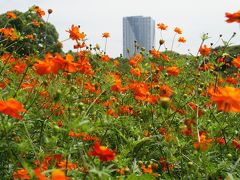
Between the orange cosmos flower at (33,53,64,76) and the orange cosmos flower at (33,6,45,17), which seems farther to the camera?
the orange cosmos flower at (33,6,45,17)

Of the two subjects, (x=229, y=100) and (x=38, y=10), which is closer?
(x=229, y=100)

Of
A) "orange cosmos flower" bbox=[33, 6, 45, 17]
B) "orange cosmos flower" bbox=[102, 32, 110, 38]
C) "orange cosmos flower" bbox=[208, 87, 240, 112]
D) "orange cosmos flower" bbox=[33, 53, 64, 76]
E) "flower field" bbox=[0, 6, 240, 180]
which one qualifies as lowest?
"flower field" bbox=[0, 6, 240, 180]

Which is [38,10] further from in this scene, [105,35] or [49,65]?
[49,65]

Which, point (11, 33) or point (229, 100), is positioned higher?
point (11, 33)

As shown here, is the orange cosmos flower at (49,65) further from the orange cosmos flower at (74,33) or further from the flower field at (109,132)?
the orange cosmos flower at (74,33)

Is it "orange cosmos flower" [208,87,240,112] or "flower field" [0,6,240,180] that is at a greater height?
"orange cosmos flower" [208,87,240,112]

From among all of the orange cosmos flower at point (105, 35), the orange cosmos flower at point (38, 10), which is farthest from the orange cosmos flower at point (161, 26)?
the orange cosmos flower at point (38, 10)

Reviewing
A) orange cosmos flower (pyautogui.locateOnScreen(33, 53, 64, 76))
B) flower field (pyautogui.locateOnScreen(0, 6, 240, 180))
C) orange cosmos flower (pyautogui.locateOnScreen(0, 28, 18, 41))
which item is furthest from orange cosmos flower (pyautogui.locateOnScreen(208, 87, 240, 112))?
orange cosmos flower (pyautogui.locateOnScreen(0, 28, 18, 41))

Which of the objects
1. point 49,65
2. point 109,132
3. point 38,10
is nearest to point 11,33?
point 38,10

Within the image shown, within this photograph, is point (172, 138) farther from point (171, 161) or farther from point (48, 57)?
point (48, 57)

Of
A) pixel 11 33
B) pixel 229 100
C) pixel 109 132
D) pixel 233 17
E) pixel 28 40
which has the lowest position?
pixel 109 132

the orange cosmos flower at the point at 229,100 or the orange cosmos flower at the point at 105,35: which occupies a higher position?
the orange cosmos flower at the point at 229,100

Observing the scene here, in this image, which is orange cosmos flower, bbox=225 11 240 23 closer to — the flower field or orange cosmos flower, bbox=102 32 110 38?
the flower field

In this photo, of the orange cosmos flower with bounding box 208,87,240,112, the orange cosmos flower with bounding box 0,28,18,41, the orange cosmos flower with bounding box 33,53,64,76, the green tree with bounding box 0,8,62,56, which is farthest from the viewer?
the green tree with bounding box 0,8,62,56
